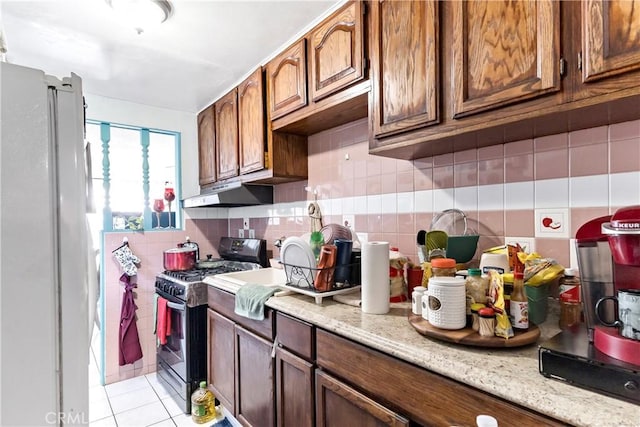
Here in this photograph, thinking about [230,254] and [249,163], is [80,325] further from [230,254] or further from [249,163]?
[230,254]

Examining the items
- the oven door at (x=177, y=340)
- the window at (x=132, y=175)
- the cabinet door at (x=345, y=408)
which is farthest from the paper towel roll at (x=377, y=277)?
the window at (x=132, y=175)

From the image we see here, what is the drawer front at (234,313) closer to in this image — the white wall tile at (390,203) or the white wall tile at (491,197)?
the white wall tile at (390,203)

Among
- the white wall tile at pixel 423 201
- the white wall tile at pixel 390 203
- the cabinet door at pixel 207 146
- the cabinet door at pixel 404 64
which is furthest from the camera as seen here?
the cabinet door at pixel 207 146

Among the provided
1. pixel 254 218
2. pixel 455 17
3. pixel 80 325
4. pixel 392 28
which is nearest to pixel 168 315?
pixel 254 218

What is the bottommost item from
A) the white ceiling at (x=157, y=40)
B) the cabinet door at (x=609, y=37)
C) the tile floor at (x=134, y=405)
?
the tile floor at (x=134, y=405)

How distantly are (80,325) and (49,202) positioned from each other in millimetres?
330

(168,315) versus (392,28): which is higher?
(392,28)

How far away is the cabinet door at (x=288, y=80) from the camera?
1.81 metres

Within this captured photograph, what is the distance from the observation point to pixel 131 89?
2562mm

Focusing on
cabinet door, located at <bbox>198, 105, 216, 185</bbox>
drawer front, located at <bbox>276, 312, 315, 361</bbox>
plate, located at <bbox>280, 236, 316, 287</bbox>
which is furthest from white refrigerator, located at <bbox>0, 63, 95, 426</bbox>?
cabinet door, located at <bbox>198, 105, 216, 185</bbox>

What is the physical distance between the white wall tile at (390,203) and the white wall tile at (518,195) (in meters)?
0.54

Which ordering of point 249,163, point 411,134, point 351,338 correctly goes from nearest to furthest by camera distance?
point 351,338 < point 411,134 < point 249,163

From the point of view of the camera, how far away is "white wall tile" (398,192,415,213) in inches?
64.6

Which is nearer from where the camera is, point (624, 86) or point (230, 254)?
point (624, 86)
